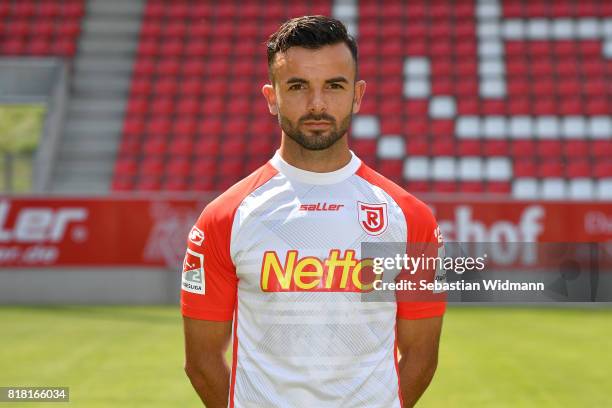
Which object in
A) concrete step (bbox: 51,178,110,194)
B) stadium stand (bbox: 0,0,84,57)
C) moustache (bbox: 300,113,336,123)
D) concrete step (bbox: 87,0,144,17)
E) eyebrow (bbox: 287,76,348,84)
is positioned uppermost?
concrete step (bbox: 87,0,144,17)

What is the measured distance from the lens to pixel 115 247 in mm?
12500

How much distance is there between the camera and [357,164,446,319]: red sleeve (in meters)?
2.37

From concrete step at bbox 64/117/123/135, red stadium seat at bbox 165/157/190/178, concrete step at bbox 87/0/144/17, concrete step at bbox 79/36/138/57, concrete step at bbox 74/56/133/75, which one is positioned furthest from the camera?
concrete step at bbox 87/0/144/17

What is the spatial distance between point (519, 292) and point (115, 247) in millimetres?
9877

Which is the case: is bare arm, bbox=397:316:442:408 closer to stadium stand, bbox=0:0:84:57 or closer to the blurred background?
the blurred background

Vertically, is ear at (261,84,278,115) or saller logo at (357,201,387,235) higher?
ear at (261,84,278,115)

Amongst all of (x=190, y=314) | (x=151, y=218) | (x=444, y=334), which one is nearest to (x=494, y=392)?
Answer: (x=444, y=334)

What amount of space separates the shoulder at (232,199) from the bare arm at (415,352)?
21.4 inches

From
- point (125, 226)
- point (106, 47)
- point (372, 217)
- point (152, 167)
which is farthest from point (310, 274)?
point (106, 47)

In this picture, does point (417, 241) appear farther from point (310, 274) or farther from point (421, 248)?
point (310, 274)

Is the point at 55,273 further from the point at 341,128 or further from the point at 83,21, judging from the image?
the point at 341,128

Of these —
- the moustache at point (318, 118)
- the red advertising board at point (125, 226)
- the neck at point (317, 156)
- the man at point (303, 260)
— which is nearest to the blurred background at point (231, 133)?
the red advertising board at point (125, 226)

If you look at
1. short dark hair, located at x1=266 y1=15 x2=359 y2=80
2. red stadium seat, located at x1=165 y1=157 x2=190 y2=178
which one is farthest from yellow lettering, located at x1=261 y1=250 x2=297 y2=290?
red stadium seat, located at x1=165 y1=157 x2=190 y2=178

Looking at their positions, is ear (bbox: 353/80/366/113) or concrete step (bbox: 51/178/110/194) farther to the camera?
concrete step (bbox: 51/178/110/194)
